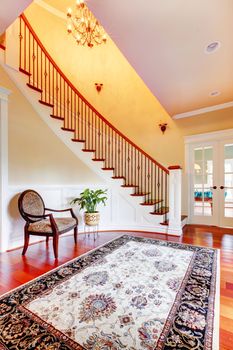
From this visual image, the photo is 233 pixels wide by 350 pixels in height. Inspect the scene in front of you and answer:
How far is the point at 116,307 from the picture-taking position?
162 cm

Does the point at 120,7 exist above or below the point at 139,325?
above

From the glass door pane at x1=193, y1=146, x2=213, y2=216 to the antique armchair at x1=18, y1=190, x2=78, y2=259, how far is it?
123 inches

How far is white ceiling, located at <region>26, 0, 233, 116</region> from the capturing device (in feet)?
5.82

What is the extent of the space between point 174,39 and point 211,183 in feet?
11.0

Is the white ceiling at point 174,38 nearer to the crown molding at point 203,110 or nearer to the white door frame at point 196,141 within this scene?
the crown molding at point 203,110

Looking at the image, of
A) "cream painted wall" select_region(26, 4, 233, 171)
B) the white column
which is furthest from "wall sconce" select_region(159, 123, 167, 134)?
the white column

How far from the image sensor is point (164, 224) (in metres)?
3.90

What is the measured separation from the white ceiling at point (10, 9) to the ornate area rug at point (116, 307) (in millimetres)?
2698

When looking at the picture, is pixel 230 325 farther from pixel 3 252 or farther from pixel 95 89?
pixel 95 89

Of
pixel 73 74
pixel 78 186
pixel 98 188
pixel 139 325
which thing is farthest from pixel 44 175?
pixel 73 74

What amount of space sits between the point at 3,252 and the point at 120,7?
3470 mm

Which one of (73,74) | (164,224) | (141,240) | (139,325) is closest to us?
(139,325)

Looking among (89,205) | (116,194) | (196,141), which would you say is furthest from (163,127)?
(89,205)

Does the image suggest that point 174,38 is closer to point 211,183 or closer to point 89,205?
point 89,205
